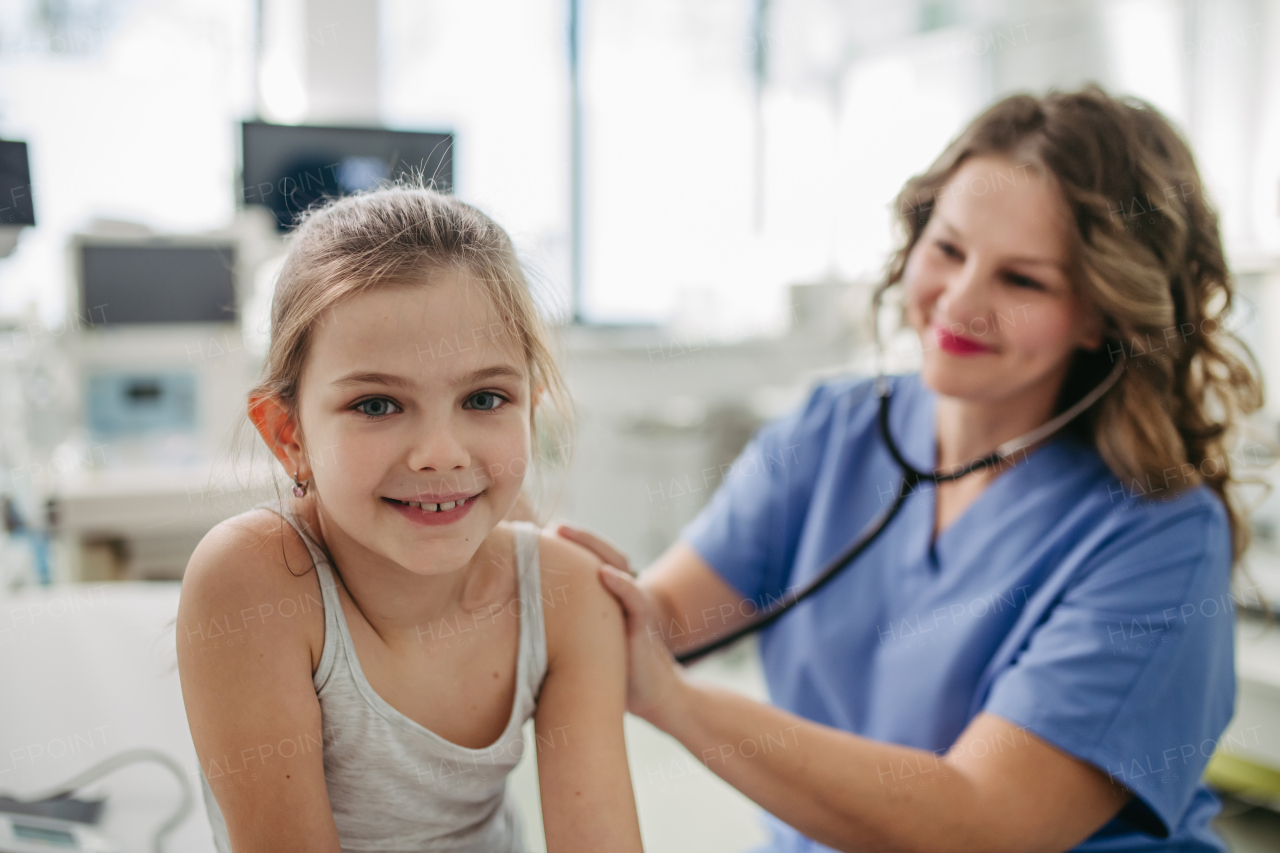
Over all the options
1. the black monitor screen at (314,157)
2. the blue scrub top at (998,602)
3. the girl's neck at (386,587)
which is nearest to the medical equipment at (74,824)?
the girl's neck at (386,587)

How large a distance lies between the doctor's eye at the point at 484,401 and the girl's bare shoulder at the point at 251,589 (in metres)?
0.19

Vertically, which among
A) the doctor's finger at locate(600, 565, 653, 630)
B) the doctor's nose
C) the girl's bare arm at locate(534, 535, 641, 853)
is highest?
the doctor's nose

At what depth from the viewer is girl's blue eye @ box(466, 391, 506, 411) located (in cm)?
73

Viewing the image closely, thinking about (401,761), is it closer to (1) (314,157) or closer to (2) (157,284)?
(2) (157,284)

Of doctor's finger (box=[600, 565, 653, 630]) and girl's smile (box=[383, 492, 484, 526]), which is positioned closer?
girl's smile (box=[383, 492, 484, 526])

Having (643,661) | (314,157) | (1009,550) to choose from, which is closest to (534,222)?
(314,157)

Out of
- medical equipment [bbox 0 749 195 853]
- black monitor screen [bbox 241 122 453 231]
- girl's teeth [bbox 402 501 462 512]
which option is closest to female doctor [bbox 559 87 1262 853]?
girl's teeth [bbox 402 501 462 512]

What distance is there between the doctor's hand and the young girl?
29mm

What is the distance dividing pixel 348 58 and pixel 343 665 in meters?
3.04

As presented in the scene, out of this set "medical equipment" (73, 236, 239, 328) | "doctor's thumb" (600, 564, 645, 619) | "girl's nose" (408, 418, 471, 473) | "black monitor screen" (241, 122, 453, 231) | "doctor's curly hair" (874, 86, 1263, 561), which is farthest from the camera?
"black monitor screen" (241, 122, 453, 231)

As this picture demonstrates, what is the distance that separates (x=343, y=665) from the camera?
2.44ft

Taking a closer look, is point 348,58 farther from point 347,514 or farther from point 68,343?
point 347,514

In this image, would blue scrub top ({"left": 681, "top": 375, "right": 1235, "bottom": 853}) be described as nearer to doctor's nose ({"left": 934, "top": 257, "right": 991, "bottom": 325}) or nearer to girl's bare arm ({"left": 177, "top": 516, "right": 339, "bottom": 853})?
doctor's nose ({"left": 934, "top": 257, "right": 991, "bottom": 325})

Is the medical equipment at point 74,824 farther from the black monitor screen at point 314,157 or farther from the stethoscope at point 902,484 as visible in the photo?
the black monitor screen at point 314,157
